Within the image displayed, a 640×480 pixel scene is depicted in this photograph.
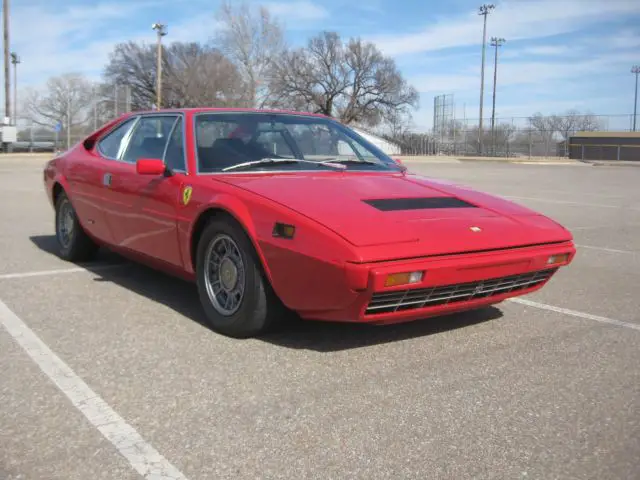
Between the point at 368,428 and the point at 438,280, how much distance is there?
2.89 ft

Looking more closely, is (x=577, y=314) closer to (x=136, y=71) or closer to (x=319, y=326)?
(x=319, y=326)

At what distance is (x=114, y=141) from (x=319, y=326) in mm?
2442

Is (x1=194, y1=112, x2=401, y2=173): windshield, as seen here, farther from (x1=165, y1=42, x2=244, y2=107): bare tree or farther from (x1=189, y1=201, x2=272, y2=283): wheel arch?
(x1=165, y1=42, x2=244, y2=107): bare tree

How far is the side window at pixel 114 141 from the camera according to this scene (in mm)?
5203

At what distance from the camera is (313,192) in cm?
363

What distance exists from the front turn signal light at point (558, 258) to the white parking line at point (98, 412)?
2320 mm

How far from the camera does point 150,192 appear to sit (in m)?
4.35

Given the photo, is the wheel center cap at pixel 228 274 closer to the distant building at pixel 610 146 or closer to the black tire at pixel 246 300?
the black tire at pixel 246 300

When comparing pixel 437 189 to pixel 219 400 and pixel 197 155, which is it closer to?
pixel 197 155

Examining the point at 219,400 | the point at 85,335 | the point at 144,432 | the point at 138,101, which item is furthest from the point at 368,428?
the point at 138,101

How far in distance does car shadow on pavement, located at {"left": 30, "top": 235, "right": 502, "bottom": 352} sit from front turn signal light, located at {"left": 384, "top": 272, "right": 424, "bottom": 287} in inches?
25.1

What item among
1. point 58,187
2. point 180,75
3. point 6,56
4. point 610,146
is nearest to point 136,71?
point 180,75

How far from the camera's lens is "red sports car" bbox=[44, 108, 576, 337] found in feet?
10.5

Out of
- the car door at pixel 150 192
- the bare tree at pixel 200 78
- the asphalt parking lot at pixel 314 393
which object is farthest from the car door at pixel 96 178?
the bare tree at pixel 200 78
